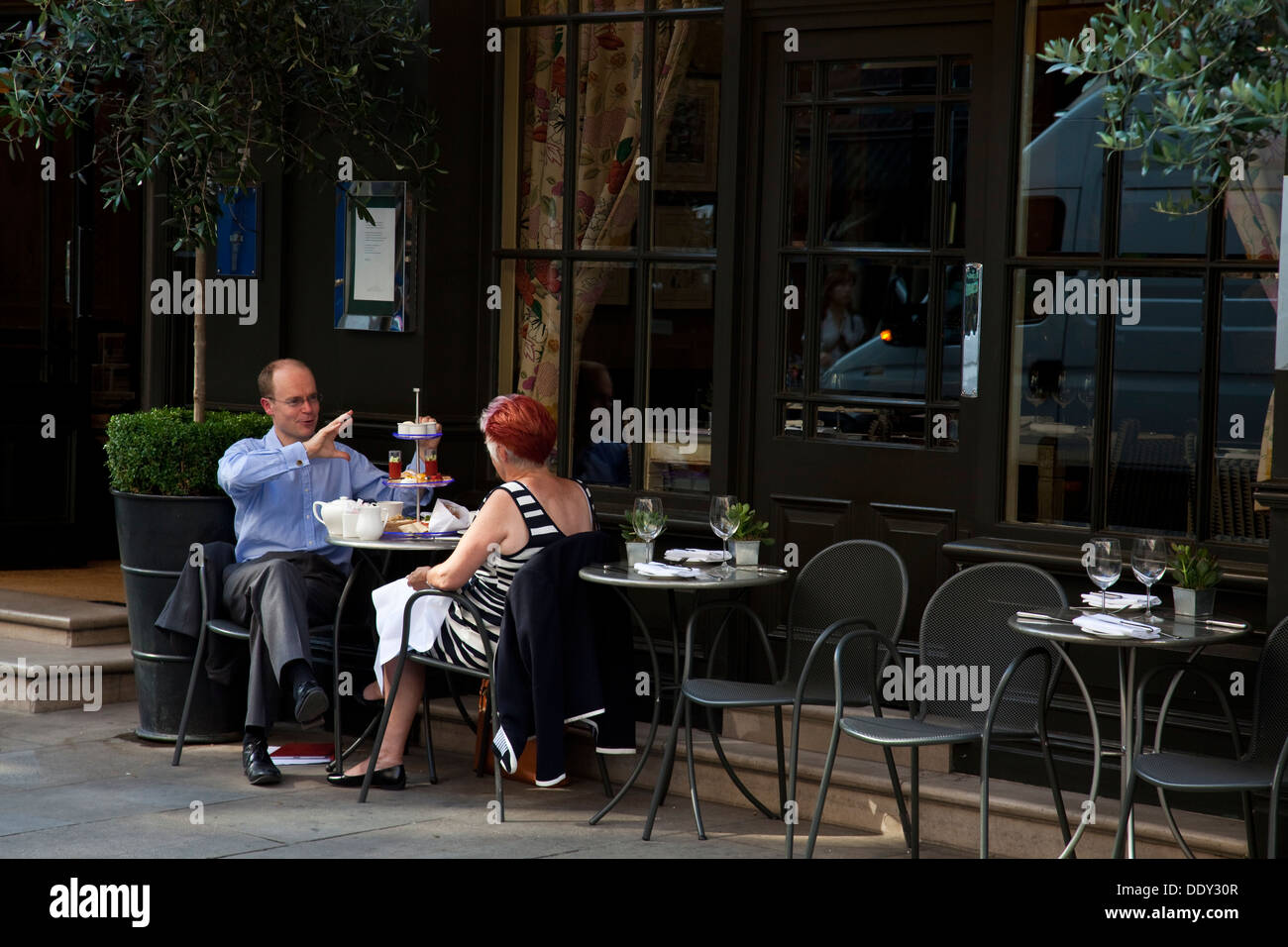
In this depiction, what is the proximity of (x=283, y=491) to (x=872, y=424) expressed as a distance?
2.23 m

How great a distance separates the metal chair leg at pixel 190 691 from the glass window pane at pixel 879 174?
9.18 ft

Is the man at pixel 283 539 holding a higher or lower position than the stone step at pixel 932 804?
higher

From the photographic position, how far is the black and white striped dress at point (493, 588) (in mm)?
5520

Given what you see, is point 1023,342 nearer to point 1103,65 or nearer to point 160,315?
point 1103,65

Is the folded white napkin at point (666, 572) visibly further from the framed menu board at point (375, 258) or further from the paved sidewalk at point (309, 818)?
the framed menu board at point (375, 258)

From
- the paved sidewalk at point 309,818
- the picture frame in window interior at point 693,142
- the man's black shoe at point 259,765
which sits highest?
the picture frame in window interior at point 693,142

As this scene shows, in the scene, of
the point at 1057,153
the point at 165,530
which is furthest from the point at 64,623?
the point at 1057,153

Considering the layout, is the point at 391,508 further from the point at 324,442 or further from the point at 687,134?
the point at 687,134

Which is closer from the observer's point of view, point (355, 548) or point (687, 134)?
point (355, 548)

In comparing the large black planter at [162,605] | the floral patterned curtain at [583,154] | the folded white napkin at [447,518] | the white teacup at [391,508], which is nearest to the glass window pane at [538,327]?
the floral patterned curtain at [583,154]

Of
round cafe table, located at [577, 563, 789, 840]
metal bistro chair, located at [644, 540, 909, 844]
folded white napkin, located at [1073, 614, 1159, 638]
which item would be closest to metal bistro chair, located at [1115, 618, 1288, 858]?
folded white napkin, located at [1073, 614, 1159, 638]

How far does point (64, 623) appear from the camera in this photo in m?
7.47

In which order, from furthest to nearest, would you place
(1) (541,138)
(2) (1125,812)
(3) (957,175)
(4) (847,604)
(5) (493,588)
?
(1) (541,138), (3) (957,175), (5) (493,588), (4) (847,604), (2) (1125,812)

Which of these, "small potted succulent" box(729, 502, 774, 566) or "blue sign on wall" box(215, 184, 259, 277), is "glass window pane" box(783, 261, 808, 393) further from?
"blue sign on wall" box(215, 184, 259, 277)
